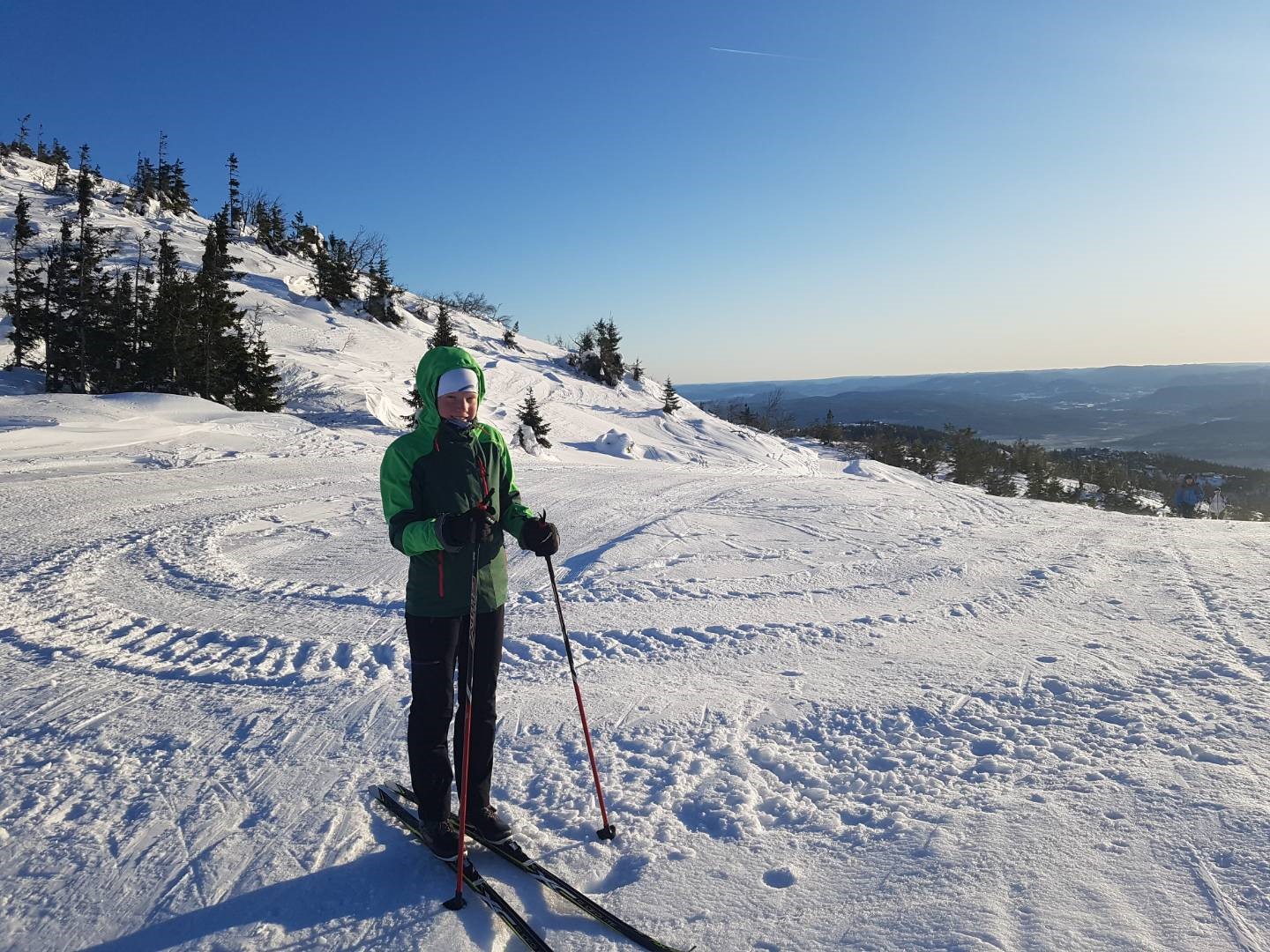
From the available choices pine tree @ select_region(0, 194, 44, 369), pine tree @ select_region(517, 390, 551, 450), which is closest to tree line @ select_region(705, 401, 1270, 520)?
pine tree @ select_region(517, 390, 551, 450)

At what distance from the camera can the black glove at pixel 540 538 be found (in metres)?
2.84

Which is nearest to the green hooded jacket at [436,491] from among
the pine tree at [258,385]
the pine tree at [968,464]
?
the pine tree at [258,385]

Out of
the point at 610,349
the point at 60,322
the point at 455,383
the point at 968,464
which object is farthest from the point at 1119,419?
the point at 455,383

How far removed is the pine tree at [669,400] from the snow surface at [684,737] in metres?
29.8

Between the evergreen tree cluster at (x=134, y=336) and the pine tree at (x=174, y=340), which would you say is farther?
the evergreen tree cluster at (x=134, y=336)

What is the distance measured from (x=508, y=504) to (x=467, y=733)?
1027mm

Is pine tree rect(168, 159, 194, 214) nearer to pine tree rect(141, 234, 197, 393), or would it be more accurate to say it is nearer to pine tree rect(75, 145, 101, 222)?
pine tree rect(75, 145, 101, 222)

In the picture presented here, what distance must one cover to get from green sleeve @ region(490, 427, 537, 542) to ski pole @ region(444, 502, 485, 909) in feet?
0.67

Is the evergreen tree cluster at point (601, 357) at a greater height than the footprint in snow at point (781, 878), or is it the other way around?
the evergreen tree cluster at point (601, 357)

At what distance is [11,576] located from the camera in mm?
5988

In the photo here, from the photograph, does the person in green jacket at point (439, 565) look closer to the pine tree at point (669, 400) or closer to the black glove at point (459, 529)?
the black glove at point (459, 529)

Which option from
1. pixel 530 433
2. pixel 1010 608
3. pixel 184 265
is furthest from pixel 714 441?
pixel 184 265

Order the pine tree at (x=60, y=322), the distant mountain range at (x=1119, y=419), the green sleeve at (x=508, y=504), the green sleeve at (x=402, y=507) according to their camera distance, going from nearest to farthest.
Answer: the green sleeve at (x=402, y=507), the green sleeve at (x=508, y=504), the pine tree at (x=60, y=322), the distant mountain range at (x=1119, y=419)

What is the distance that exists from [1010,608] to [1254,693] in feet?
6.18
